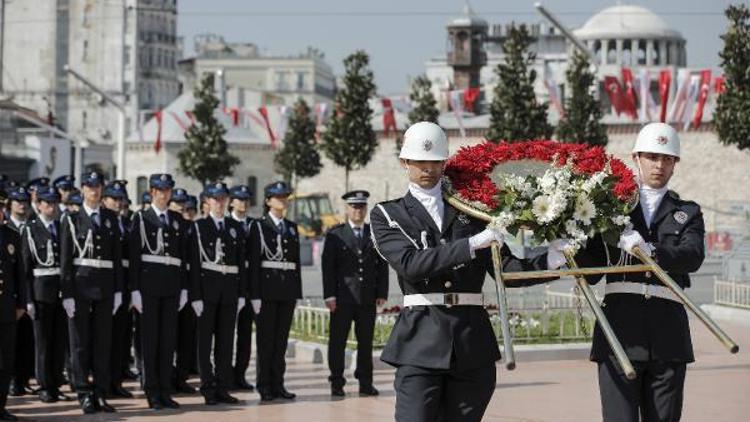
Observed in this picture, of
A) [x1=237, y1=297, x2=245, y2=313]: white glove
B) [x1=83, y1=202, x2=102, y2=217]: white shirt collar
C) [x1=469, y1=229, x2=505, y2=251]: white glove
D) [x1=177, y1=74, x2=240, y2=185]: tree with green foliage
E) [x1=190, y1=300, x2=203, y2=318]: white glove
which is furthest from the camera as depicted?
[x1=177, y1=74, x2=240, y2=185]: tree with green foliage

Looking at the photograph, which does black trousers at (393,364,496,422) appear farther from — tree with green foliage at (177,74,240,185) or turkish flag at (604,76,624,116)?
turkish flag at (604,76,624,116)

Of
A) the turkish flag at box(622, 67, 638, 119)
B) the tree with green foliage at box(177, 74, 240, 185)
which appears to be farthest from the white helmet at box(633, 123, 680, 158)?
the turkish flag at box(622, 67, 638, 119)

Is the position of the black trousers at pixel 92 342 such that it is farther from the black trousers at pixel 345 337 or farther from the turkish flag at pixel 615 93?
the turkish flag at pixel 615 93

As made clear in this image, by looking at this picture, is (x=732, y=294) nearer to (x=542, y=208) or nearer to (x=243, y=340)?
(x=243, y=340)

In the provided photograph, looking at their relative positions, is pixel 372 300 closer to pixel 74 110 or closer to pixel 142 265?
pixel 142 265

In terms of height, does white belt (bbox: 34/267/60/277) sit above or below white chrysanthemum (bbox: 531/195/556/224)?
below

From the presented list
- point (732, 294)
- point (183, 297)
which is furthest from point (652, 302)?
point (732, 294)

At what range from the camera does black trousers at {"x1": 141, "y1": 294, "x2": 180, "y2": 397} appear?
44.5ft

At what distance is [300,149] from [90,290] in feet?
208

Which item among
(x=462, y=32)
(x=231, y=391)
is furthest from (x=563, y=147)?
(x=462, y=32)

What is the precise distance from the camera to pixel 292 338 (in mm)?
19031

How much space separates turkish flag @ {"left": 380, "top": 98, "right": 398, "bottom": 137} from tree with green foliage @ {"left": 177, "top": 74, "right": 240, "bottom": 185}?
10889 mm

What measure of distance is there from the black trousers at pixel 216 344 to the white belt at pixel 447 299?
645 cm

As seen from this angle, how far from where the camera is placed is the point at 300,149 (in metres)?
76.6
